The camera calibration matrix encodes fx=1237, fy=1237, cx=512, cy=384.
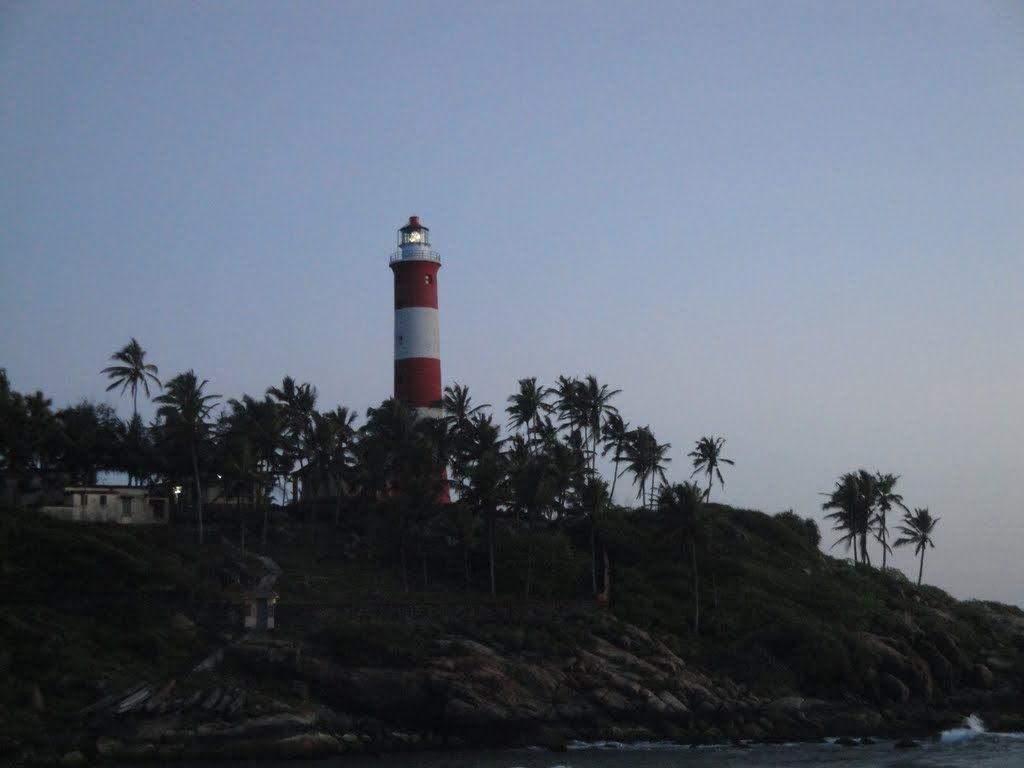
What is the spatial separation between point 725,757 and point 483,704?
35.2 feet

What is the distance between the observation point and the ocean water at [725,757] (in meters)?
50.0

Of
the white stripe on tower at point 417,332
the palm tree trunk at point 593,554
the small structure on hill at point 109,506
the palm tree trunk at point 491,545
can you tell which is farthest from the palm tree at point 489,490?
the small structure on hill at point 109,506

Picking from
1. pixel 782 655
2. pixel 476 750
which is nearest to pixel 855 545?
pixel 782 655

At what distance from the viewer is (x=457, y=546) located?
7388cm

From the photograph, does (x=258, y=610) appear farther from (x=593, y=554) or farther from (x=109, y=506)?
(x=593, y=554)

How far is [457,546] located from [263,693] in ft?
73.8

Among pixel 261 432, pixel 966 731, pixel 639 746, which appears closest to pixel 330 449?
pixel 261 432

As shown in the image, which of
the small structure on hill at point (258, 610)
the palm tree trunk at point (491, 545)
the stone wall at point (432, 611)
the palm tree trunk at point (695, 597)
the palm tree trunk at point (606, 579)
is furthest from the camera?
the palm tree trunk at point (606, 579)

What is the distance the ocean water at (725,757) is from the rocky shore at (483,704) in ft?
→ 4.14

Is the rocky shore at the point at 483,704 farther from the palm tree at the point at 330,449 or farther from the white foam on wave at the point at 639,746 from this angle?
the palm tree at the point at 330,449

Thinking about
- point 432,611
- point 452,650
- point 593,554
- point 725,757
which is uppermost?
point 593,554

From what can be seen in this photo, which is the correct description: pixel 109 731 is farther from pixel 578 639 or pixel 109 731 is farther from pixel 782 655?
pixel 782 655

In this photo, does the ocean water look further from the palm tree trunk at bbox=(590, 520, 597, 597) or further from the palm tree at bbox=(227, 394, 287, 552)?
the palm tree at bbox=(227, 394, 287, 552)

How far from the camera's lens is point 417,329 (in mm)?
85375
